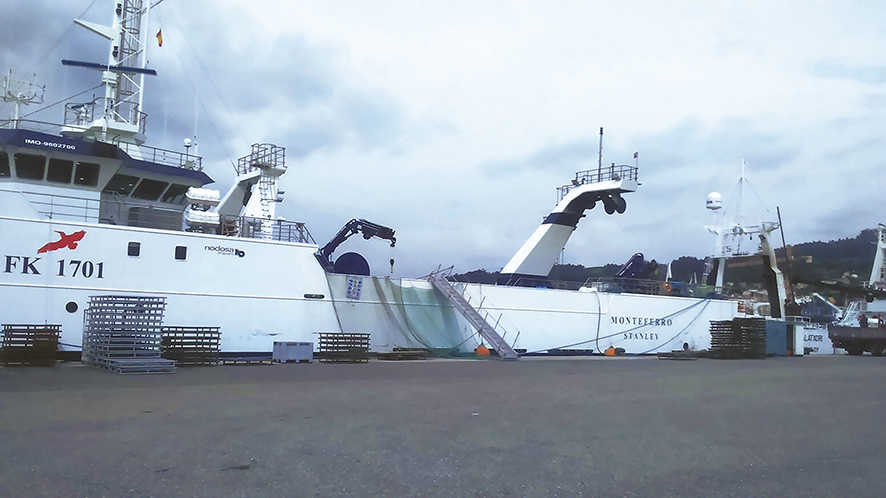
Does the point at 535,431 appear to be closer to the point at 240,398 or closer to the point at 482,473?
the point at 482,473

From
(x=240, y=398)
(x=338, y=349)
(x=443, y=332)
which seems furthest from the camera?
(x=443, y=332)

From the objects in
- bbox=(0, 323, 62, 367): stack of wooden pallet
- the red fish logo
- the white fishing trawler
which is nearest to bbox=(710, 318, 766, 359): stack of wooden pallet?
the white fishing trawler

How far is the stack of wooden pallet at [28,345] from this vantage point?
43.7 feet

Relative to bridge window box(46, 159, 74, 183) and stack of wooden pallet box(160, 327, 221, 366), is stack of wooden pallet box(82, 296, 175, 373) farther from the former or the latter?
bridge window box(46, 159, 74, 183)

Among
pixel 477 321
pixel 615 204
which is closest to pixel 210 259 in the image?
pixel 477 321

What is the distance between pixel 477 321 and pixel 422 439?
14220mm

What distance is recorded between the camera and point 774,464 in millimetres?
5605

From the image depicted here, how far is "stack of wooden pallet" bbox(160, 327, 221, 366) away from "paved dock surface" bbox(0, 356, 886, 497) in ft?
10.3

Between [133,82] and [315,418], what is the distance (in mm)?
15965

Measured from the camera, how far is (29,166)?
51.0 feet

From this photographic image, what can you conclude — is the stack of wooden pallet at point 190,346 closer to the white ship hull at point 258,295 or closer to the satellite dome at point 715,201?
the white ship hull at point 258,295

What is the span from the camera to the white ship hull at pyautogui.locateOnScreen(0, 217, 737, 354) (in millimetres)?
14523

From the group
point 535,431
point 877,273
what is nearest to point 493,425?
point 535,431

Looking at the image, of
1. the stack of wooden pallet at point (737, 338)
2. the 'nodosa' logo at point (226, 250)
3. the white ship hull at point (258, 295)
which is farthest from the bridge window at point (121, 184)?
the stack of wooden pallet at point (737, 338)
